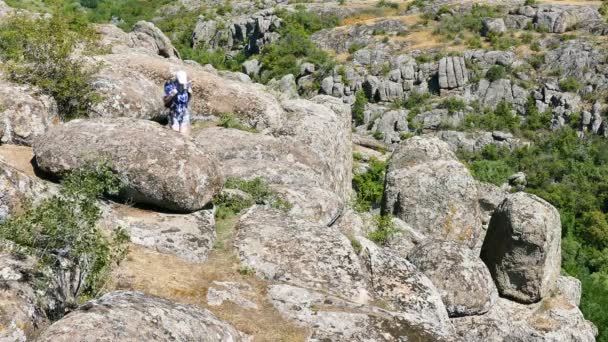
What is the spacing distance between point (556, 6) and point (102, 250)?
72.6 m

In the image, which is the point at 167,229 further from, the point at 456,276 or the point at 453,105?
the point at 453,105

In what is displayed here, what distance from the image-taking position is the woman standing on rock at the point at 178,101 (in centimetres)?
1345

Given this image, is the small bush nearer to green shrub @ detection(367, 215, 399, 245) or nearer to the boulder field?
the boulder field

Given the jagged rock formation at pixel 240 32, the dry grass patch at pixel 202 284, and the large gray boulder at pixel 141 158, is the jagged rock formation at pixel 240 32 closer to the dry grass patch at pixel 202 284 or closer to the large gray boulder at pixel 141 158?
the large gray boulder at pixel 141 158

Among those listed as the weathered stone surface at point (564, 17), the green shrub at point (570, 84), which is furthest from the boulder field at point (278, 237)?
the weathered stone surface at point (564, 17)

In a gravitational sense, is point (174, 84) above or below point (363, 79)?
above

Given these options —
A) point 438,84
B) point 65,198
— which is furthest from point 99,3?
point 65,198

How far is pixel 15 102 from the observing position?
12211 mm

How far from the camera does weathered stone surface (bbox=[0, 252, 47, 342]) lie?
21.5 feet

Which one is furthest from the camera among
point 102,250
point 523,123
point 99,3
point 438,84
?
point 99,3

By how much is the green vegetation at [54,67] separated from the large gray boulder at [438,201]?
9396 mm

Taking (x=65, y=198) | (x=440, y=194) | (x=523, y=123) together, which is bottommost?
(x=523, y=123)

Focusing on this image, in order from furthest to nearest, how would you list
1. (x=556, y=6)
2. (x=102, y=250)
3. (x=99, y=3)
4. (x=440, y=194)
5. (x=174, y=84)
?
(x=99, y=3) → (x=556, y=6) → (x=440, y=194) → (x=174, y=84) → (x=102, y=250)

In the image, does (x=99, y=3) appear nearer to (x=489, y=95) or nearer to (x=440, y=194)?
(x=489, y=95)
